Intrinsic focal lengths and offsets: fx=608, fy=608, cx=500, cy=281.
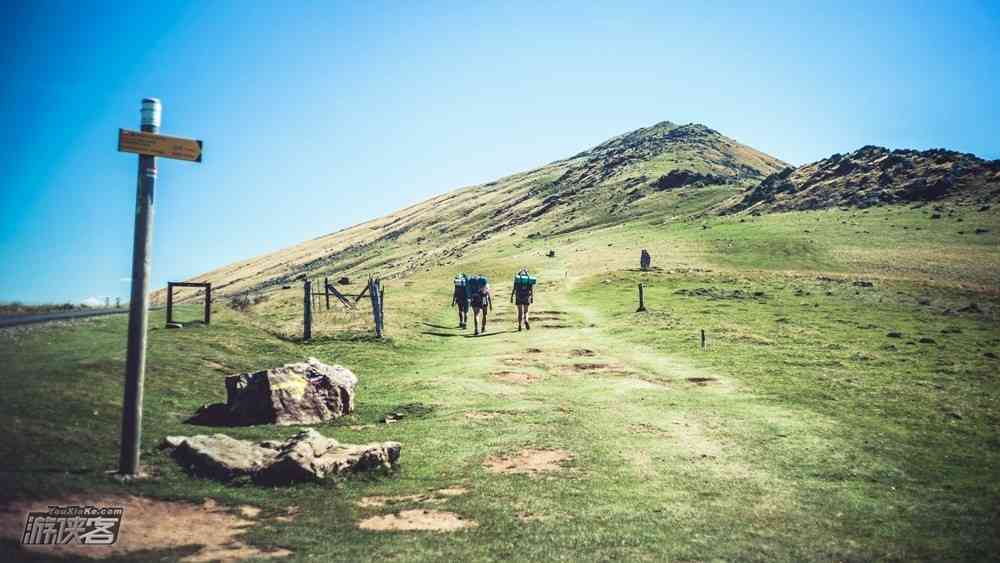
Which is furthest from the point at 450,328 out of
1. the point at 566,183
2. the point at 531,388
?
the point at 566,183

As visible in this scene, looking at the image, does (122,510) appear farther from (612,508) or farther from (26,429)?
(612,508)

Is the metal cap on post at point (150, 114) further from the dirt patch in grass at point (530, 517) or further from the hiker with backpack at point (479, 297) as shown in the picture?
the hiker with backpack at point (479, 297)

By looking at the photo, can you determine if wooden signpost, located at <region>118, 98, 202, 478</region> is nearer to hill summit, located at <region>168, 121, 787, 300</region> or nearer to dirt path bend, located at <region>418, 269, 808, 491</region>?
dirt path bend, located at <region>418, 269, 808, 491</region>

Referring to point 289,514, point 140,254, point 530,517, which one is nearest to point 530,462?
point 530,517

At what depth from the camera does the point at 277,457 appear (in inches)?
458

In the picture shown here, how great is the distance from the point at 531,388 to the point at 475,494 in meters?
9.25

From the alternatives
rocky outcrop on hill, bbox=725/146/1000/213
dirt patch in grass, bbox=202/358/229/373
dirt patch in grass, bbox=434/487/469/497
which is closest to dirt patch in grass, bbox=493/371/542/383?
dirt patch in grass, bbox=202/358/229/373


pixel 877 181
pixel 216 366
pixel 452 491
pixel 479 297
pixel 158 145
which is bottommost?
pixel 452 491

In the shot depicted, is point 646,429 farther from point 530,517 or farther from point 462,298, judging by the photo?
point 462,298

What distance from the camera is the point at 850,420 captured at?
53.1ft

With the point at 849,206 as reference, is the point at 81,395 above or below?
below

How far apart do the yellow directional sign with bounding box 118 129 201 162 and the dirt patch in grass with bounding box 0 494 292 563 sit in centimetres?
564

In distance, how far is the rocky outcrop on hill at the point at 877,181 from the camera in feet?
265

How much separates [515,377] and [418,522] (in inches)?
469
